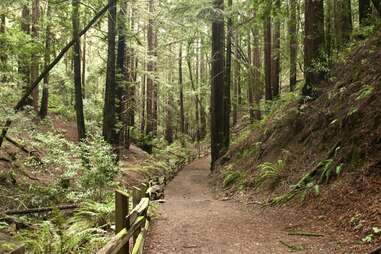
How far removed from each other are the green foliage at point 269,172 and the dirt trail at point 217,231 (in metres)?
1.22

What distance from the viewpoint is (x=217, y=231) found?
8023mm

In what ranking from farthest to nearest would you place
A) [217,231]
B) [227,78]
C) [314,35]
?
[227,78], [314,35], [217,231]

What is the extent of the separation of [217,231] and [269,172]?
180 inches

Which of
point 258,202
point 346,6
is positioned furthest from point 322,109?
point 346,6

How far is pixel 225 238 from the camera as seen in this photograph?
744cm

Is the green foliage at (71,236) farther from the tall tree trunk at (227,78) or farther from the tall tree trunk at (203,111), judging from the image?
the tall tree trunk at (203,111)

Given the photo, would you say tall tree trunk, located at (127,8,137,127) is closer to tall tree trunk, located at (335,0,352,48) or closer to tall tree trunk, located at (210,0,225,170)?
tall tree trunk, located at (210,0,225,170)

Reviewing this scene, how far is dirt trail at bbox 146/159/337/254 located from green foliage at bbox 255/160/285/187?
1222 millimetres

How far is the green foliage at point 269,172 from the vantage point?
38.7 feet

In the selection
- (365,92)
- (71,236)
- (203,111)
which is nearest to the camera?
(71,236)

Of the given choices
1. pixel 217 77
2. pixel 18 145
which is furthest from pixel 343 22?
pixel 18 145

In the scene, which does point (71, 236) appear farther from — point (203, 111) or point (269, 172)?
point (203, 111)

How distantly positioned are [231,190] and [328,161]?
17.1 ft

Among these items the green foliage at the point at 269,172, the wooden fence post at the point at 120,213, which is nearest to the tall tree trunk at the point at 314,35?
the green foliage at the point at 269,172
